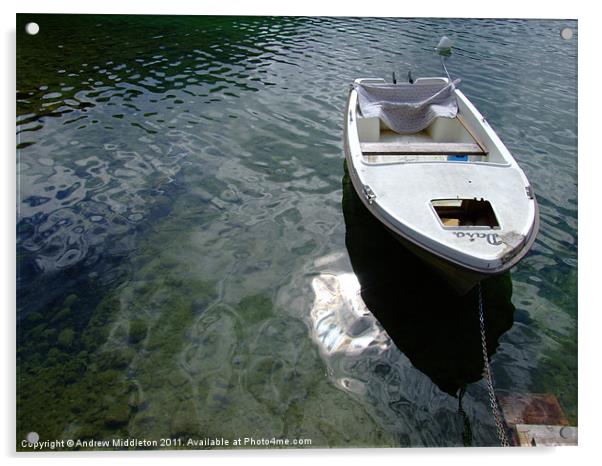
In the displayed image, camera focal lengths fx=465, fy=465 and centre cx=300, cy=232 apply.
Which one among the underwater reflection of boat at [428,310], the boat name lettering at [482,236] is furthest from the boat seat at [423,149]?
the boat name lettering at [482,236]

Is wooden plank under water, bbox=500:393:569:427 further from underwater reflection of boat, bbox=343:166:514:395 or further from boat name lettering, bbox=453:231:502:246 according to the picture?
boat name lettering, bbox=453:231:502:246

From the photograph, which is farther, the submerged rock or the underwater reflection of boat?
the underwater reflection of boat

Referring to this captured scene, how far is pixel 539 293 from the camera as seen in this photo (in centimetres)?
676

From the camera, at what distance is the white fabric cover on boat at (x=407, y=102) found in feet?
31.6

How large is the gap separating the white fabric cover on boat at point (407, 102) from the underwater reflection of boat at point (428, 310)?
323 centimetres

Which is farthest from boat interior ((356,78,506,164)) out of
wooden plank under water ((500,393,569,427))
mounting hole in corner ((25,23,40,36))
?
mounting hole in corner ((25,23,40,36))

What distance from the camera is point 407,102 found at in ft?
32.6

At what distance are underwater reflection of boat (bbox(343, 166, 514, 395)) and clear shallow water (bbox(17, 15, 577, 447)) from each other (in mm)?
25

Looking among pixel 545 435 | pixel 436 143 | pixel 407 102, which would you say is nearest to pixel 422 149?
pixel 436 143

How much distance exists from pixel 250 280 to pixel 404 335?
2.32 meters

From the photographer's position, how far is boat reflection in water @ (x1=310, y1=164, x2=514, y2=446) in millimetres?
5148

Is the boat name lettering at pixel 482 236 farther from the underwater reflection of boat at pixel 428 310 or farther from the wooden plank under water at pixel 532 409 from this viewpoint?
the wooden plank under water at pixel 532 409

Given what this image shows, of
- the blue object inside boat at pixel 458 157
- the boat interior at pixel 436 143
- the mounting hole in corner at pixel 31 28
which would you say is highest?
the mounting hole in corner at pixel 31 28

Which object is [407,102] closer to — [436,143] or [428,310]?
[436,143]
